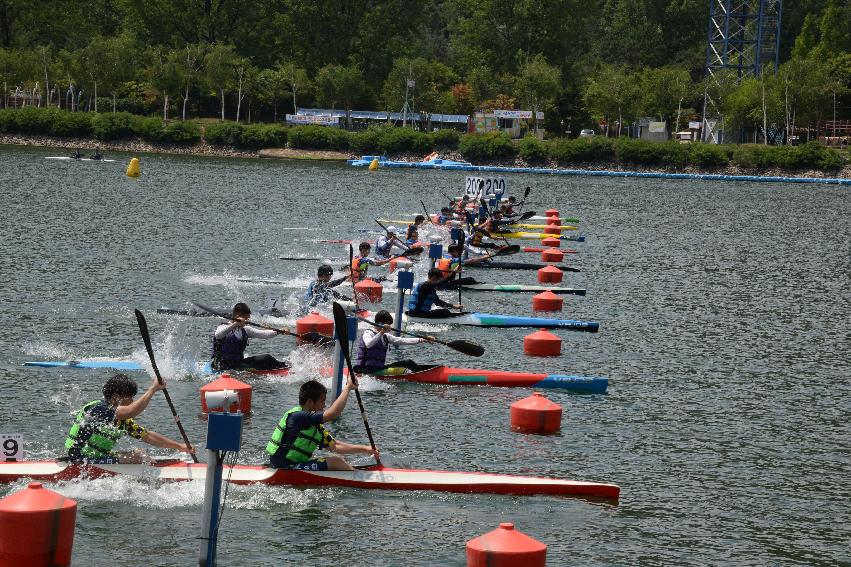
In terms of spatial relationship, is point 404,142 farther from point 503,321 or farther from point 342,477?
point 342,477

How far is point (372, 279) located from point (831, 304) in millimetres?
13323

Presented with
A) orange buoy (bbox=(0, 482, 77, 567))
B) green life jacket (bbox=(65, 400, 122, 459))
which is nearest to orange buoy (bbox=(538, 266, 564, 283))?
green life jacket (bbox=(65, 400, 122, 459))

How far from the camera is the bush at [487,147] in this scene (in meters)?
112

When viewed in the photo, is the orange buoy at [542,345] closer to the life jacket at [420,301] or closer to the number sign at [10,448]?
the life jacket at [420,301]

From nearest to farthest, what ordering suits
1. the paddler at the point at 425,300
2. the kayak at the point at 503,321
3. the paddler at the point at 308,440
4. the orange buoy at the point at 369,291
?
the paddler at the point at 308,440 < the paddler at the point at 425,300 < the kayak at the point at 503,321 < the orange buoy at the point at 369,291

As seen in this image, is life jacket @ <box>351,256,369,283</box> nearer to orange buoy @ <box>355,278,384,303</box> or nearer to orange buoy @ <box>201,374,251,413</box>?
orange buoy @ <box>355,278,384,303</box>

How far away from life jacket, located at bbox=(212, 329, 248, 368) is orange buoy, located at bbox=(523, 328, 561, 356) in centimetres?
695

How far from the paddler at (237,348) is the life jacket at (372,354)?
57.0 inches

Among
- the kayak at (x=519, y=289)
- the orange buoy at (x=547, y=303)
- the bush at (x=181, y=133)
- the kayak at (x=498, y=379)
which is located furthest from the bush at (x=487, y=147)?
the kayak at (x=498, y=379)

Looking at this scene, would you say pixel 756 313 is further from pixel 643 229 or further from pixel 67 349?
pixel 643 229

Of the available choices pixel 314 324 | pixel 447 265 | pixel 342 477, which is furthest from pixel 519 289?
pixel 342 477

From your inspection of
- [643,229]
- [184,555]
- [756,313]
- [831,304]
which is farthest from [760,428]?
[643,229]

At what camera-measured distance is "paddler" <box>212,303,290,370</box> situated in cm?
2200

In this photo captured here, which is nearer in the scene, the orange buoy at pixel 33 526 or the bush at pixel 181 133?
the orange buoy at pixel 33 526
